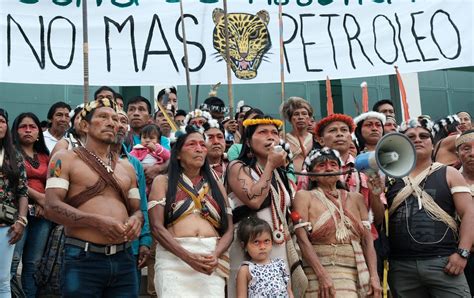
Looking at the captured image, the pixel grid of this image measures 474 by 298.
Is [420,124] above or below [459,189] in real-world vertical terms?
above

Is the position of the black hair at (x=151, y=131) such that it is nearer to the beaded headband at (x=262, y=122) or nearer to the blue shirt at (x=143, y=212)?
the blue shirt at (x=143, y=212)

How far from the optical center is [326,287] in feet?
14.5

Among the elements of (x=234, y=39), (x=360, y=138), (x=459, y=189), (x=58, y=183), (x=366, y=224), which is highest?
(x=234, y=39)

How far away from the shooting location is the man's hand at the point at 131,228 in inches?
157

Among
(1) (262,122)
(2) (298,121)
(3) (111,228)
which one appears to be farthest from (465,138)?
(3) (111,228)

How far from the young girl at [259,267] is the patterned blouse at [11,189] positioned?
5.26ft

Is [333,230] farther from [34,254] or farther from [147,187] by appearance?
[34,254]

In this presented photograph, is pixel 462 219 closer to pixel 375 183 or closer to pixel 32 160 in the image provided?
pixel 375 183

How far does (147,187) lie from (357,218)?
1623 mm

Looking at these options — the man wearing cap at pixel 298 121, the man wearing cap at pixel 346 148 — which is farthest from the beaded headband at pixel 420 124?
the man wearing cap at pixel 298 121

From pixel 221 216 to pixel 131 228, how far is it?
622 millimetres

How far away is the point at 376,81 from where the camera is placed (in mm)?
12156

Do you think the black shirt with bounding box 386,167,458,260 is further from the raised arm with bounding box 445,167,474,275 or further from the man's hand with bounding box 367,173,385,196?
the man's hand with bounding box 367,173,385,196

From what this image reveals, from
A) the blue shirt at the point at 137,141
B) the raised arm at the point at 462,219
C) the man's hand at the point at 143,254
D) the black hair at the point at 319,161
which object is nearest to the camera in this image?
the man's hand at the point at 143,254
